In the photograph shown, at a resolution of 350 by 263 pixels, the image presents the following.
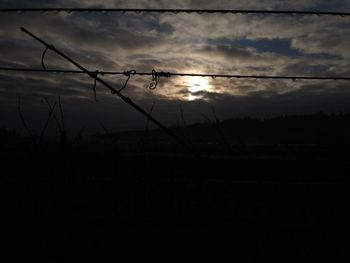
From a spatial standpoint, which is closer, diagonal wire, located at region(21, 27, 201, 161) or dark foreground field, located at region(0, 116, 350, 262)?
diagonal wire, located at region(21, 27, 201, 161)

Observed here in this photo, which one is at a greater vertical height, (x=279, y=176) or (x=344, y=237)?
(x=279, y=176)

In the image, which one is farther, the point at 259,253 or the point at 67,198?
the point at 259,253

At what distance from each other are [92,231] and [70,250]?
1549 mm

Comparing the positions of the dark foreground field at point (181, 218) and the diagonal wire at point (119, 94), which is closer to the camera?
the diagonal wire at point (119, 94)

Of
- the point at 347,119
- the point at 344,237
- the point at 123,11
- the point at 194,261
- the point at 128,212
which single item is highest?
the point at 347,119

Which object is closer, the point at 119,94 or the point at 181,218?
the point at 119,94

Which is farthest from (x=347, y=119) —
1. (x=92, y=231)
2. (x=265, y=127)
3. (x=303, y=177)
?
(x=92, y=231)

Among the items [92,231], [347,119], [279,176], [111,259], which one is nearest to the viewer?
[111,259]

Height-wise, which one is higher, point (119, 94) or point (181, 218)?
point (119, 94)

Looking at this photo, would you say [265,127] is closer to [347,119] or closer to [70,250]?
[347,119]

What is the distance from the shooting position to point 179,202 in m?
7.35

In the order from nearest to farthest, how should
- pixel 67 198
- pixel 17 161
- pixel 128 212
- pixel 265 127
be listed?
pixel 67 198
pixel 128 212
pixel 17 161
pixel 265 127

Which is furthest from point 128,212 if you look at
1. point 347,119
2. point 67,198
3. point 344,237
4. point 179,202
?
point 347,119

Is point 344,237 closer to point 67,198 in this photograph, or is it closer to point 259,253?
point 259,253
